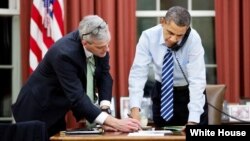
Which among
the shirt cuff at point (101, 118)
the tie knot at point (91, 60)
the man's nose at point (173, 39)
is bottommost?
the shirt cuff at point (101, 118)

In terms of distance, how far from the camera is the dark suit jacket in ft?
9.87

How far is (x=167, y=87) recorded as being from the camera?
A: 3.52 m

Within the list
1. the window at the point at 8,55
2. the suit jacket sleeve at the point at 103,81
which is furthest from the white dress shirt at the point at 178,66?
the window at the point at 8,55

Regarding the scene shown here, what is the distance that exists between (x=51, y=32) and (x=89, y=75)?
1695 mm

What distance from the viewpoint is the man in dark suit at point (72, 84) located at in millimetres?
2988

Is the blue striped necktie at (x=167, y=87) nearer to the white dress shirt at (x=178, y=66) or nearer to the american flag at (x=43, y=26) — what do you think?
the white dress shirt at (x=178, y=66)

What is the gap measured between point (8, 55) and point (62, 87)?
2.40 metres

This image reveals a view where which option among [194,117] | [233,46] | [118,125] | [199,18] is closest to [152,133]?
[118,125]

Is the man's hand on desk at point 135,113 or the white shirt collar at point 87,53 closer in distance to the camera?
the white shirt collar at point 87,53

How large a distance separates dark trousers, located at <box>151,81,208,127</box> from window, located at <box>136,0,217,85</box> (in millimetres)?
1789

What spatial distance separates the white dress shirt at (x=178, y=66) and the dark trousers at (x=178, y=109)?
0.05 metres

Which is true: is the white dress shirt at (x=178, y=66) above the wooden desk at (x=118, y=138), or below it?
above

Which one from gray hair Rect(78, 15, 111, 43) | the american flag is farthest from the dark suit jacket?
the american flag

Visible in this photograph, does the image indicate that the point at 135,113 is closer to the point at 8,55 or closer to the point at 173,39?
the point at 173,39
